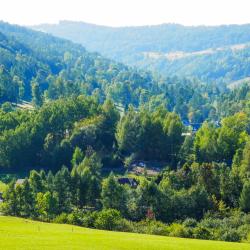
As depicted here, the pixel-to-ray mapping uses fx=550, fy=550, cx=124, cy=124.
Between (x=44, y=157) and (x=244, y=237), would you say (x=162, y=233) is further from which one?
(x=44, y=157)

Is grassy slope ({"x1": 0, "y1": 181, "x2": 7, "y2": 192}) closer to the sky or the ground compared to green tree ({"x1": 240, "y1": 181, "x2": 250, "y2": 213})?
closer to the ground

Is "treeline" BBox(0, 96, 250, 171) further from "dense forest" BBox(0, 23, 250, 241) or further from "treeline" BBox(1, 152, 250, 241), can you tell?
"treeline" BBox(1, 152, 250, 241)

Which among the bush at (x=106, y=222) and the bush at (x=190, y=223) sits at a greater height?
the bush at (x=106, y=222)

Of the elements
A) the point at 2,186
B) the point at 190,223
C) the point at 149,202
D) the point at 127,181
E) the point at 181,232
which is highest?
the point at 181,232

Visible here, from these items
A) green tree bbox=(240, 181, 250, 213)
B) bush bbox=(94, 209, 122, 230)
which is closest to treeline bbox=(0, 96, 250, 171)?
green tree bbox=(240, 181, 250, 213)

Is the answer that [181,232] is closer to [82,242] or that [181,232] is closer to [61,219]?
[61,219]

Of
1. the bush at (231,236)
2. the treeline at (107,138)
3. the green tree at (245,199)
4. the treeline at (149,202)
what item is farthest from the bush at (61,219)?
the treeline at (107,138)

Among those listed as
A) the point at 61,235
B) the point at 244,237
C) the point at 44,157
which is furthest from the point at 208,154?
the point at 61,235

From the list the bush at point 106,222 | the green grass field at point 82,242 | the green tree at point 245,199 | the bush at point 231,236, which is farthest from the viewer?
the green tree at point 245,199

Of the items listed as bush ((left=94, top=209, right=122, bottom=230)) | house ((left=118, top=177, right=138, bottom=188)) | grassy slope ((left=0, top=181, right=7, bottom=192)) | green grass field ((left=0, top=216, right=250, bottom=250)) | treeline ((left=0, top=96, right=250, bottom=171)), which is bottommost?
grassy slope ((left=0, top=181, right=7, bottom=192))

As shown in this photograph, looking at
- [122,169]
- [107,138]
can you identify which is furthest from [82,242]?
[107,138]

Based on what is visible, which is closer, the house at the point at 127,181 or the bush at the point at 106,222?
the bush at the point at 106,222

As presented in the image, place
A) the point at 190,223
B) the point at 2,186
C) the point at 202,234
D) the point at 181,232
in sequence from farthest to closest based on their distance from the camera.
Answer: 1. the point at 2,186
2. the point at 190,223
3. the point at 181,232
4. the point at 202,234

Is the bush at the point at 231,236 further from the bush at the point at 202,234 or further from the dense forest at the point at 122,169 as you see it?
the bush at the point at 202,234
